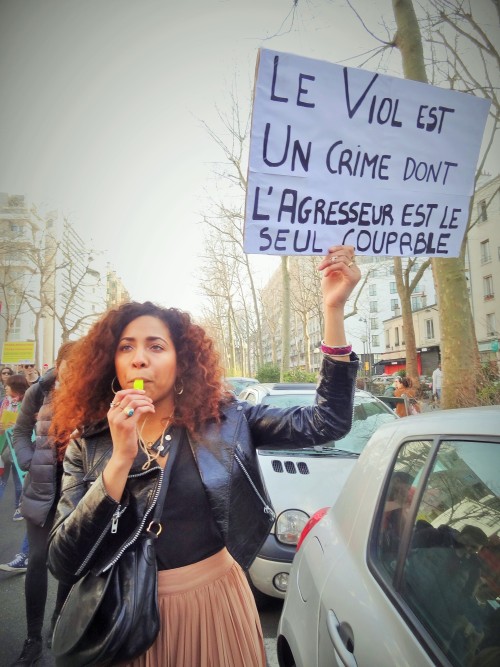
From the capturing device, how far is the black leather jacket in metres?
1.23

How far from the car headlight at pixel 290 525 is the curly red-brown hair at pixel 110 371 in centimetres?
176

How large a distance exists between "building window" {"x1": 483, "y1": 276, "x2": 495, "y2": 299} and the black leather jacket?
35.7 meters

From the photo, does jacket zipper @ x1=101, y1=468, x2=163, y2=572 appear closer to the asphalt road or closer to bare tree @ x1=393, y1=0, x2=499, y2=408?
the asphalt road

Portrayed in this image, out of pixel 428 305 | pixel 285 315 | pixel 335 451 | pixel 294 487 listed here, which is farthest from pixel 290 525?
pixel 428 305

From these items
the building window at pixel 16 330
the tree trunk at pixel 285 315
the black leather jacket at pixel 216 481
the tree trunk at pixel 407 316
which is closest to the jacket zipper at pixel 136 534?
the black leather jacket at pixel 216 481

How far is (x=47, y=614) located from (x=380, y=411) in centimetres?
366

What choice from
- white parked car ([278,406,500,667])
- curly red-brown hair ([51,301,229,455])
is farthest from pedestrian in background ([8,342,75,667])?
white parked car ([278,406,500,667])

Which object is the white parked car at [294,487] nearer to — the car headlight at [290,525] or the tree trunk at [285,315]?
the car headlight at [290,525]

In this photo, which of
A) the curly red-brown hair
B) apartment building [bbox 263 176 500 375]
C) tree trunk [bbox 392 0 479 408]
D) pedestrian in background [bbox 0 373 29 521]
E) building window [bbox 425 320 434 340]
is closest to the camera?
the curly red-brown hair

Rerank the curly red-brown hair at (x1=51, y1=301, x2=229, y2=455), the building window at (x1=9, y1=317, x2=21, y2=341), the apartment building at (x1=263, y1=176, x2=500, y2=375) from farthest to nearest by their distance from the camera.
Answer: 1. the building window at (x1=9, y1=317, x2=21, y2=341)
2. the apartment building at (x1=263, y1=176, x2=500, y2=375)
3. the curly red-brown hair at (x1=51, y1=301, x2=229, y2=455)

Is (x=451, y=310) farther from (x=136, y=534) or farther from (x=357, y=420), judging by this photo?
(x=136, y=534)

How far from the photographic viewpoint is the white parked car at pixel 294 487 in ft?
9.81

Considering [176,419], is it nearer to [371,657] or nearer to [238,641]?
[238,641]

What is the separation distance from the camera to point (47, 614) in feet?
10.7
